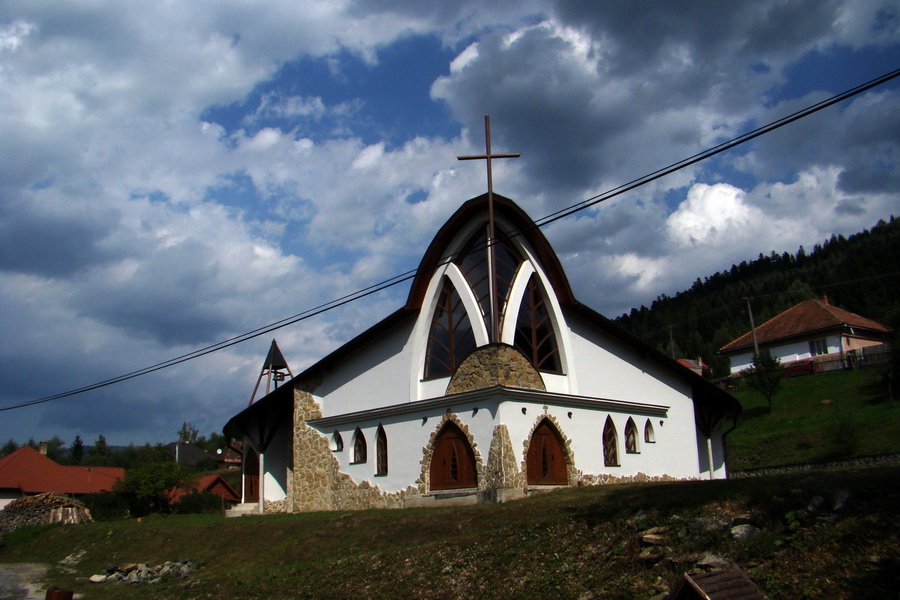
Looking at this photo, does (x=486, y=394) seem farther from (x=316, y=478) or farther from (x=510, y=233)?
(x=316, y=478)

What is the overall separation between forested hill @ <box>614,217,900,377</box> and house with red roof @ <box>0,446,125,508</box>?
5048 centimetres

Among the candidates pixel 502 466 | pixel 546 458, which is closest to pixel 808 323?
pixel 546 458

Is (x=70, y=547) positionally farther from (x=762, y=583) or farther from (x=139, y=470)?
(x=762, y=583)

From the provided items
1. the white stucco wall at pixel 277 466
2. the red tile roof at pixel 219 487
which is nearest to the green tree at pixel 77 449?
the red tile roof at pixel 219 487

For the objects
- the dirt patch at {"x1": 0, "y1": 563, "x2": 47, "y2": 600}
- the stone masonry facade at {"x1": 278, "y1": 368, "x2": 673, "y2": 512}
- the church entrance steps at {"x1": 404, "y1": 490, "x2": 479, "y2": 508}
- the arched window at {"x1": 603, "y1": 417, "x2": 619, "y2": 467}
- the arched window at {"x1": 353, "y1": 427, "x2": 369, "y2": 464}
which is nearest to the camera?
the dirt patch at {"x1": 0, "y1": 563, "x2": 47, "y2": 600}

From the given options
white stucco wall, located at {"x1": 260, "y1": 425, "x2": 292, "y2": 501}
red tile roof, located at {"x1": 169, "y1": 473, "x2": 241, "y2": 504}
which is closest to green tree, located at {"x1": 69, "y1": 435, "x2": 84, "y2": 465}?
red tile roof, located at {"x1": 169, "y1": 473, "x2": 241, "y2": 504}

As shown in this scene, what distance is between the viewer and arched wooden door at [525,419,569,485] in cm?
1750

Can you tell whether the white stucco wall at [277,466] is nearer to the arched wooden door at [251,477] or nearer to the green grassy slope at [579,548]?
the arched wooden door at [251,477]

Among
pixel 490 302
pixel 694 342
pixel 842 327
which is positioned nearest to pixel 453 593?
pixel 490 302

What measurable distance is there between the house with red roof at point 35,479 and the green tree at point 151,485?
7.25 meters

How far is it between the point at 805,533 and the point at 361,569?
666 centimetres

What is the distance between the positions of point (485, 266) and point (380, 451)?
612 centimetres

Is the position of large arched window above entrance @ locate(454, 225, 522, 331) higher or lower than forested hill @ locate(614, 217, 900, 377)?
lower

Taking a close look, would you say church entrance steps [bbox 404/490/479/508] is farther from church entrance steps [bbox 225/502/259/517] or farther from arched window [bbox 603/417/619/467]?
church entrance steps [bbox 225/502/259/517]
